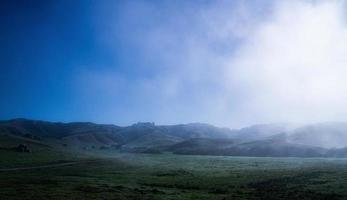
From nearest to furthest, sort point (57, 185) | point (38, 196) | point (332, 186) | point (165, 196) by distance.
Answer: point (38, 196) < point (165, 196) < point (332, 186) < point (57, 185)

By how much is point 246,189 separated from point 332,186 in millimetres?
13452

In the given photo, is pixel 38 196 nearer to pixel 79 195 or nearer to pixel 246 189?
pixel 79 195

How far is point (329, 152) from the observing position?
192 meters

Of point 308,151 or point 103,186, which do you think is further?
point 308,151

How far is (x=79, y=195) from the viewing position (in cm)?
4903

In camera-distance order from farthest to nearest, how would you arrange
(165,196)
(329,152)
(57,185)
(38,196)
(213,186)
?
(329,152) → (213,186) → (57,185) → (165,196) → (38,196)

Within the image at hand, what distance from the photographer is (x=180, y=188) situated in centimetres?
6234

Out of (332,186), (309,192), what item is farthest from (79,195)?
(332,186)

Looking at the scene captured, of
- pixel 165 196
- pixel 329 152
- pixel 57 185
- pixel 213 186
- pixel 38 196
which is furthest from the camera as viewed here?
pixel 329 152

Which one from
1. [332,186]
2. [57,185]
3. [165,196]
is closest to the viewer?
[165,196]

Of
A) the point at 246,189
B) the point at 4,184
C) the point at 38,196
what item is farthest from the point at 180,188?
the point at 4,184

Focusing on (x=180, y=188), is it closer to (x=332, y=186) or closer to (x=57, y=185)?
(x=57, y=185)

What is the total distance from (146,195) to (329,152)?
549 ft

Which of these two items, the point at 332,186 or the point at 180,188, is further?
A: the point at 180,188
